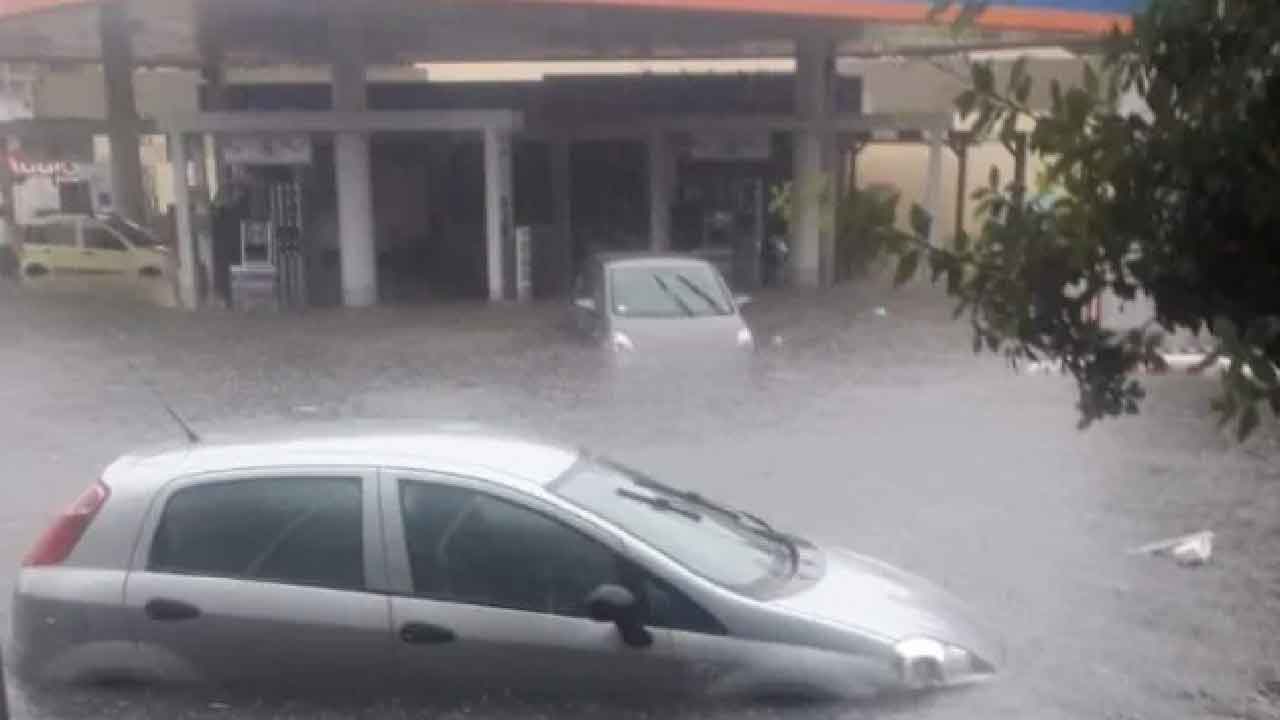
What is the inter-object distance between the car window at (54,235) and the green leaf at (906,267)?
2746 centimetres

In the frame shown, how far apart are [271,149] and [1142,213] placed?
24197 millimetres

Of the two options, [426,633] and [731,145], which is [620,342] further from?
[731,145]

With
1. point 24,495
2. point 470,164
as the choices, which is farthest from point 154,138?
point 24,495

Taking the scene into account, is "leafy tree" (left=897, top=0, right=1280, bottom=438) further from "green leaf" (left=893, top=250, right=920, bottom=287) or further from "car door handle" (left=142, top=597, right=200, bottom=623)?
"car door handle" (left=142, top=597, right=200, bottom=623)

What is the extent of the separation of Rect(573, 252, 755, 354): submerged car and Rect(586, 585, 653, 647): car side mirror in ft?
36.1

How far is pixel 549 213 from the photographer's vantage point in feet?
101

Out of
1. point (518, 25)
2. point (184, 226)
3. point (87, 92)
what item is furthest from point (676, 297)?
point (87, 92)

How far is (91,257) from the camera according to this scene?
28641mm

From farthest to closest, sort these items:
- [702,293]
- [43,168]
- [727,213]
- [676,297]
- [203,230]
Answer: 1. [43,168]
2. [727,213]
3. [203,230]
4. [702,293]
5. [676,297]

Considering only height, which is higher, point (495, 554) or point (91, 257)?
point (495, 554)

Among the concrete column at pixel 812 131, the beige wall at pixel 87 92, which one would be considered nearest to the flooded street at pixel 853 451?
the concrete column at pixel 812 131

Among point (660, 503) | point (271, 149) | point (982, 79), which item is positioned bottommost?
point (660, 503)

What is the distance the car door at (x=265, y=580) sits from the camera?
18.3 feet

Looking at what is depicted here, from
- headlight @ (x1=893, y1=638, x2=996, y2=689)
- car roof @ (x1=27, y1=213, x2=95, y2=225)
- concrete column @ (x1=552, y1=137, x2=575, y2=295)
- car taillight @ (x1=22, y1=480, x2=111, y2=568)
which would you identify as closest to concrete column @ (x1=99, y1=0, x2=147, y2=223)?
car roof @ (x1=27, y1=213, x2=95, y2=225)
